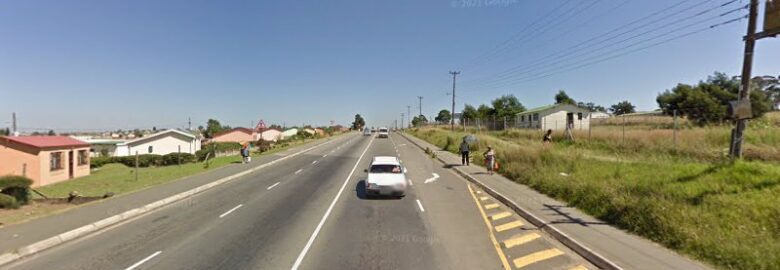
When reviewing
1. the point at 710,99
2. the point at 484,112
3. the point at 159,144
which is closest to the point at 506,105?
the point at 484,112

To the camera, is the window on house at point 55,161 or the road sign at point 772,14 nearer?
the road sign at point 772,14

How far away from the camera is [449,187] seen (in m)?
16.8

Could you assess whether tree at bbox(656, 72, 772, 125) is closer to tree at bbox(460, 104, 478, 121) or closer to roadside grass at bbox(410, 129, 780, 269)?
roadside grass at bbox(410, 129, 780, 269)

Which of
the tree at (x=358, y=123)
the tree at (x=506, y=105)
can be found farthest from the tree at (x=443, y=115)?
the tree at (x=506, y=105)

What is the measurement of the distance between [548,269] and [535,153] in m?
12.9

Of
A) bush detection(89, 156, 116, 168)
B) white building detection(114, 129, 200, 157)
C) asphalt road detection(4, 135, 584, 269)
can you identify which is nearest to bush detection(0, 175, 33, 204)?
asphalt road detection(4, 135, 584, 269)

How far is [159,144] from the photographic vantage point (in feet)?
207

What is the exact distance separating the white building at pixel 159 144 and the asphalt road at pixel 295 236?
55789 mm

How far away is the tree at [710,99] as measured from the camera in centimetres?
4003

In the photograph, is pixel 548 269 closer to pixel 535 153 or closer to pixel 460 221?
pixel 460 221

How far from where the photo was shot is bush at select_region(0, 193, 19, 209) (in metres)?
11.8

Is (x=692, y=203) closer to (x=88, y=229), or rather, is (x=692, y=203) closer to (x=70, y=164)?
(x=88, y=229)

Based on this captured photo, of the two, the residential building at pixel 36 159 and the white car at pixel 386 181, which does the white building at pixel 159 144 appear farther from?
the white car at pixel 386 181

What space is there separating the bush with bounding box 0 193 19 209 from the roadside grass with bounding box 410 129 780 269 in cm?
1717
